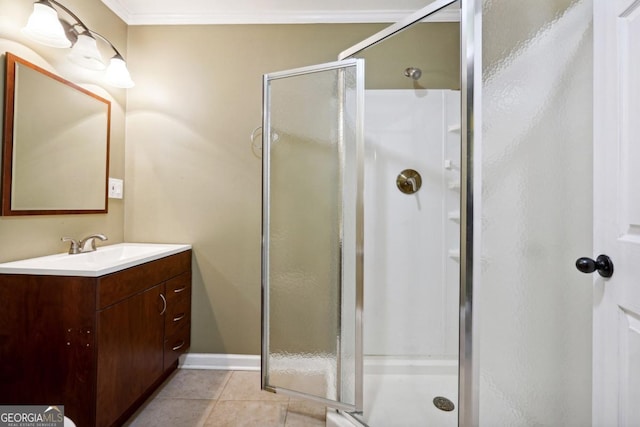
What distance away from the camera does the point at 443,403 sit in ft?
4.55

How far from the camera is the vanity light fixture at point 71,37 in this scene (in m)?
1.30

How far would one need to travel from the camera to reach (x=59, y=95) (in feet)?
5.00

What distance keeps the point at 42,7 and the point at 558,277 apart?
→ 2.43 metres

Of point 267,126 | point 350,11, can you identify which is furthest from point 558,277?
point 350,11

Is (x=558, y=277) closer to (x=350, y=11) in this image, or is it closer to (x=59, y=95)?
(x=350, y=11)

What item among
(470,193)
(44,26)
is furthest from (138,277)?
(470,193)

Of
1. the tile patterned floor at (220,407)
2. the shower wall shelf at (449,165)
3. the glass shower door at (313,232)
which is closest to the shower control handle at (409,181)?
the shower wall shelf at (449,165)

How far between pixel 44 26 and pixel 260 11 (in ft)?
4.00

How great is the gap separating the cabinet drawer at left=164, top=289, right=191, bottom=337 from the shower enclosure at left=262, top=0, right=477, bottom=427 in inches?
24.7

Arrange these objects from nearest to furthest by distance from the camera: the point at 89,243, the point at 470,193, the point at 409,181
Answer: the point at 470,193 < the point at 89,243 < the point at 409,181

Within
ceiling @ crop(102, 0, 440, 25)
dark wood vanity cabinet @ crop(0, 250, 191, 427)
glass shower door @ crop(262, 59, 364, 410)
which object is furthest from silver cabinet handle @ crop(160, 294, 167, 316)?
ceiling @ crop(102, 0, 440, 25)

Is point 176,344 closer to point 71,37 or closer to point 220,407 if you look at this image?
point 220,407

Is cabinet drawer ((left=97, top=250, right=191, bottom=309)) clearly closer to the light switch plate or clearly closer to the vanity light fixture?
the light switch plate

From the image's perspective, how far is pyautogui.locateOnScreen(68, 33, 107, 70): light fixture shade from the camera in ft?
4.97
